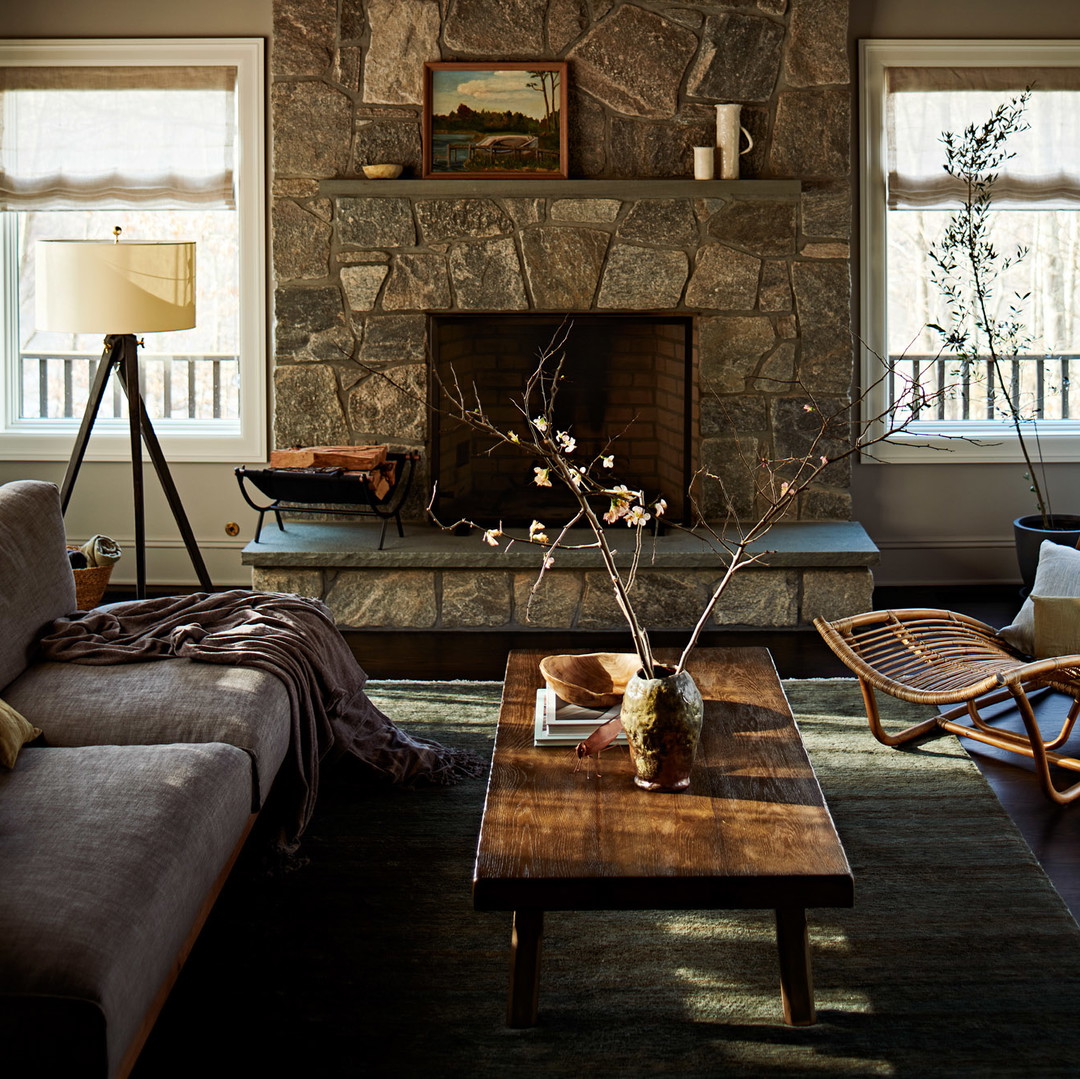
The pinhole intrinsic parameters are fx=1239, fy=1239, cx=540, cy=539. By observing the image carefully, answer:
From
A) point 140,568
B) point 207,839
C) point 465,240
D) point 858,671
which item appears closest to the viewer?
point 207,839

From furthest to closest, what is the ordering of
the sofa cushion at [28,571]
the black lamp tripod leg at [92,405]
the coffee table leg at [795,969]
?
the black lamp tripod leg at [92,405]
the sofa cushion at [28,571]
the coffee table leg at [795,969]

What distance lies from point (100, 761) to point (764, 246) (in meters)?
3.42

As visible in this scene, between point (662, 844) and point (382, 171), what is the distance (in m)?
Answer: 3.41

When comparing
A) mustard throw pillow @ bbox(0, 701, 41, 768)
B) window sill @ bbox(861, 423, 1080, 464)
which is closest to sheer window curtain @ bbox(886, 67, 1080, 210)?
window sill @ bbox(861, 423, 1080, 464)

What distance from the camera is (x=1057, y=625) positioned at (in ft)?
10.9

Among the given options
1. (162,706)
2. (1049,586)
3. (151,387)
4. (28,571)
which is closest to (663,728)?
(162,706)

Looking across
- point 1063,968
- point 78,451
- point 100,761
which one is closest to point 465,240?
point 78,451

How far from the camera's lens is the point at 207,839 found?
2166mm

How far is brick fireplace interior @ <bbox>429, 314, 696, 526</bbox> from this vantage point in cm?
498

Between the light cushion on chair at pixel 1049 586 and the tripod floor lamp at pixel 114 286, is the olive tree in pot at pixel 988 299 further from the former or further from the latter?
the tripod floor lamp at pixel 114 286

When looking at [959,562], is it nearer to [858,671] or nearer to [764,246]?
[764,246]

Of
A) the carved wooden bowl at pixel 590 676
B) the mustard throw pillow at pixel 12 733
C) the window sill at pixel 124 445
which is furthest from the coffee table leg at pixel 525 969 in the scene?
the window sill at pixel 124 445

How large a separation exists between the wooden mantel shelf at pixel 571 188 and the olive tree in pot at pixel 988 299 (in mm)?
797

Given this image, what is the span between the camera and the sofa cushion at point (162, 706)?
2559 mm
